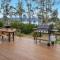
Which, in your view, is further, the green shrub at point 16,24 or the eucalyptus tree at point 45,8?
the green shrub at point 16,24

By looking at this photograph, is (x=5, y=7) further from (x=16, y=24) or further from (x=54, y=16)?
(x=54, y=16)

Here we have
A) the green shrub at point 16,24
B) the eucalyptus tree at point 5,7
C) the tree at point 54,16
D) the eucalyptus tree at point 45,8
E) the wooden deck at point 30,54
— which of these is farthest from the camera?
the eucalyptus tree at point 5,7

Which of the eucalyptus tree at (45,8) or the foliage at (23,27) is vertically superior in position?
the eucalyptus tree at (45,8)

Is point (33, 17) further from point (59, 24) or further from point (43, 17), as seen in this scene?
point (59, 24)

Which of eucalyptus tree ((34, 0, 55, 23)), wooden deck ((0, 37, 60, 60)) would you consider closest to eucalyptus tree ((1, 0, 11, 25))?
eucalyptus tree ((34, 0, 55, 23))

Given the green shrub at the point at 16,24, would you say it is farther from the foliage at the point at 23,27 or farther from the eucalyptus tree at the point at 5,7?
the eucalyptus tree at the point at 5,7

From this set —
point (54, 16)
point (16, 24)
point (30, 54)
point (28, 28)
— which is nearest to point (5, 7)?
point (16, 24)

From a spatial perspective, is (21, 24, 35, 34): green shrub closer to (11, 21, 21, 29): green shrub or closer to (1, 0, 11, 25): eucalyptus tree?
(11, 21, 21, 29): green shrub

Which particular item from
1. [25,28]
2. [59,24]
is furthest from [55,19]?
[25,28]

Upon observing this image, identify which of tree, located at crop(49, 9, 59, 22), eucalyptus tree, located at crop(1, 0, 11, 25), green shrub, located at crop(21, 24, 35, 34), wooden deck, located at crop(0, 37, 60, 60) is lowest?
wooden deck, located at crop(0, 37, 60, 60)

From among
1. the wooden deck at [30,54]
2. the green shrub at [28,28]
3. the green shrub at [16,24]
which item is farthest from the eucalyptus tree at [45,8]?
the wooden deck at [30,54]

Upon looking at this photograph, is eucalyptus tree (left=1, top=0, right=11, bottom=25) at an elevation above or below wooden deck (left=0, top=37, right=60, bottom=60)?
above

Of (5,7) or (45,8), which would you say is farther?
(5,7)

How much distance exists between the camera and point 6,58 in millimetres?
4551
